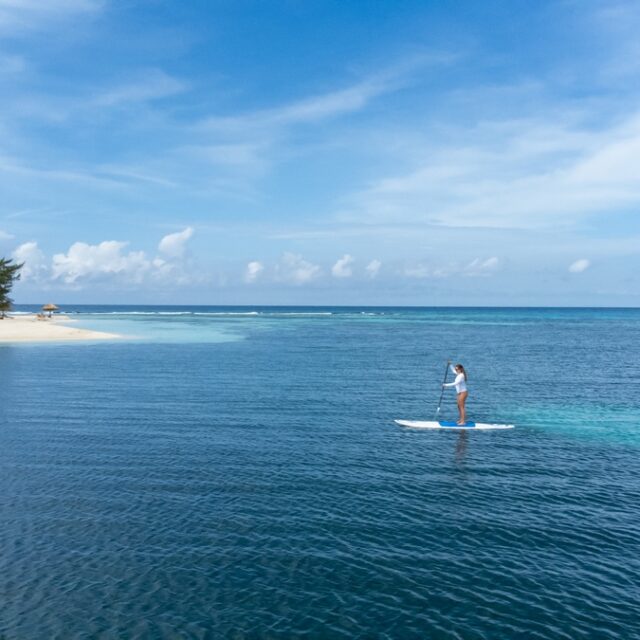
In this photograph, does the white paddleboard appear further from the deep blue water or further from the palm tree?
the palm tree

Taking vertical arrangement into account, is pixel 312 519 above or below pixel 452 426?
below

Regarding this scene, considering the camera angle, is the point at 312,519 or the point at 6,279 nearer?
the point at 312,519

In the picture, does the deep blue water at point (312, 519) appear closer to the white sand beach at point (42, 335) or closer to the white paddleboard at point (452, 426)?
the white paddleboard at point (452, 426)

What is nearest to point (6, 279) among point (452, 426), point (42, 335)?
point (42, 335)

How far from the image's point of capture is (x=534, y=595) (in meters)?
16.2

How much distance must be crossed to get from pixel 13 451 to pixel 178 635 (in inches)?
758

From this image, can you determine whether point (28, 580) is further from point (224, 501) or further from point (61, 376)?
point (61, 376)

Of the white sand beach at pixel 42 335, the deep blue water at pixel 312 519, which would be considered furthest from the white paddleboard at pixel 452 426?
the white sand beach at pixel 42 335

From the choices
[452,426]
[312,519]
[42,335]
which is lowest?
[312,519]

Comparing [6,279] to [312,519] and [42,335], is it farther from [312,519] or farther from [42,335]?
[312,519]

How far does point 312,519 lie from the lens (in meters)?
21.0

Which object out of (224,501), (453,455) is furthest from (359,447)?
(224,501)

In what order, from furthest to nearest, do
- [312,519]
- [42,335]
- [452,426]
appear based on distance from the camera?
1. [42,335]
2. [452,426]
3. [312,519]

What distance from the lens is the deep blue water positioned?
15.2m
